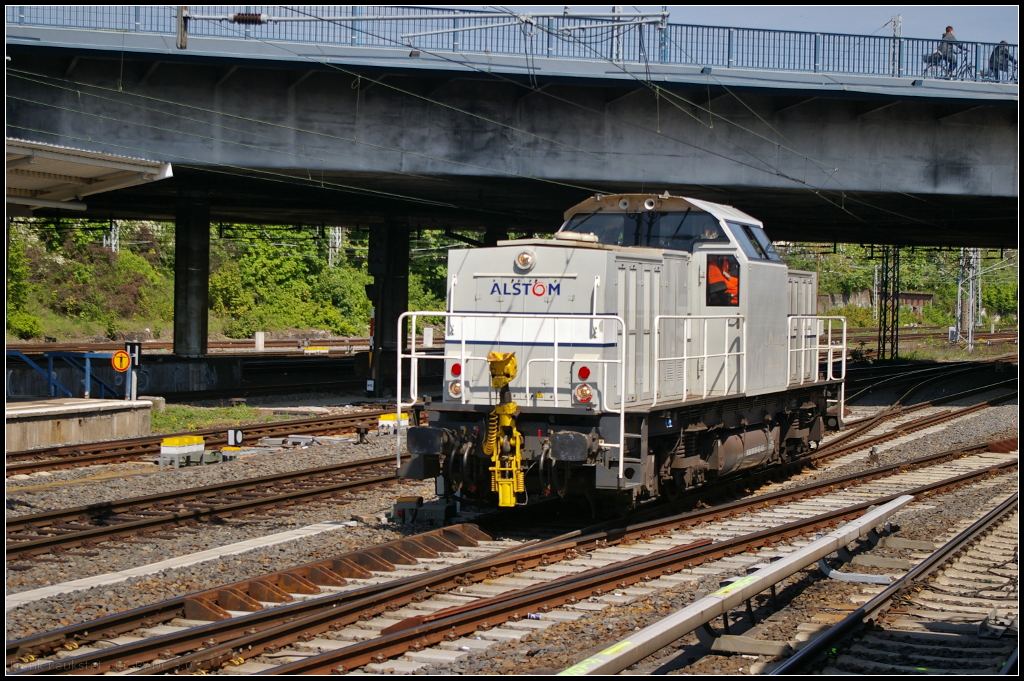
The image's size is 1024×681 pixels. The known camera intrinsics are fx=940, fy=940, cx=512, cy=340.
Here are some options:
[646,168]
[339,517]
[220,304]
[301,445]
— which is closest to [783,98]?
[646,168]

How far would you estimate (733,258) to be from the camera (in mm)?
11047

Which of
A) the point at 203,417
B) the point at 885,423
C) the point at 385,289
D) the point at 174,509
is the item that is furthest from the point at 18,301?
the point at 885,423

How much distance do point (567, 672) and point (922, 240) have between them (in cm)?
3510

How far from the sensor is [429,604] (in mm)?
7305

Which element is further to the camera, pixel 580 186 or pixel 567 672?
pixel 580 186

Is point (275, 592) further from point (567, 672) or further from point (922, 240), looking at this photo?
point (922, 240)

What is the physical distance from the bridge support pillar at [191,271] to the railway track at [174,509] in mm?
14796

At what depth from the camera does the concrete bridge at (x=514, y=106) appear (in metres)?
19.5

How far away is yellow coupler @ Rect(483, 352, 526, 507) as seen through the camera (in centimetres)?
888

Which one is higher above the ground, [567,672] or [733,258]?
[733,258]

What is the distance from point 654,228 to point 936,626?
5.73 meters

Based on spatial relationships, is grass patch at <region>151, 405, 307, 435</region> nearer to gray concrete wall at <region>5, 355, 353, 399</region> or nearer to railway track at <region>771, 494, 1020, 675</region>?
gray concrete wall at <region>5, 355, 353, 399</region>

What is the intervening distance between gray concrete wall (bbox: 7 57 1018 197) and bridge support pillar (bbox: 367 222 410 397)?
663cm

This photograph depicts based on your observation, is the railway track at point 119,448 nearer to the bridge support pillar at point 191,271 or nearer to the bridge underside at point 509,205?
the bridge underside at point 509,205
